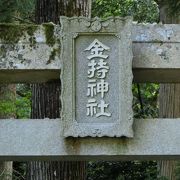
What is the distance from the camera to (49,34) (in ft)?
14.6

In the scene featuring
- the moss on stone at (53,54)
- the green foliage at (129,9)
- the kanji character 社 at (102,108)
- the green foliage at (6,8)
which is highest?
the green foliage at (129,9)

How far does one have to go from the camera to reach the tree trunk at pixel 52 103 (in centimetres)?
594

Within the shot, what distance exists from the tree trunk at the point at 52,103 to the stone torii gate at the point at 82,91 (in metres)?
1.55

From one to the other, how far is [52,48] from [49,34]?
0.39 feet

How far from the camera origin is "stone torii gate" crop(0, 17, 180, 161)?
169 inches

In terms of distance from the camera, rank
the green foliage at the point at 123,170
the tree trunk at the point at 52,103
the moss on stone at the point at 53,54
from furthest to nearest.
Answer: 1. the green foliage at the point at 123,170
2. the tree trunk at the point at 52,103
3. the moss on stone at the point at 53,54

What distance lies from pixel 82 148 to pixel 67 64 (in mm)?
687

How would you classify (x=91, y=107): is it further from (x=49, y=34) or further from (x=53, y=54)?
(x=49, y=34)

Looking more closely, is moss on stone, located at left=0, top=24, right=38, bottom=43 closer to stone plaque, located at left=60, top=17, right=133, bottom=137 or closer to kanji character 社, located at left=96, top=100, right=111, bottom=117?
stone plaque, located at left=60, top=17, right=133, bottom=137

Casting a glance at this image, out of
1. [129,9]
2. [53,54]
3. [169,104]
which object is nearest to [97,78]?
[53,54]

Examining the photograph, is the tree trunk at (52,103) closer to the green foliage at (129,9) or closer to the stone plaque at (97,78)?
the stone plaque at (97,78)

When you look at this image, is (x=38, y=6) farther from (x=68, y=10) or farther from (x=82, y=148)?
(x=82, y=148)

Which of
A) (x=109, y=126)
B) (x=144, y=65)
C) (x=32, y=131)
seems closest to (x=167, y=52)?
(x=144, y=65)

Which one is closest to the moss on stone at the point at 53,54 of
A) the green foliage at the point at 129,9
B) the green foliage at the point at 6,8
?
the green foliage at the point at 6,8
